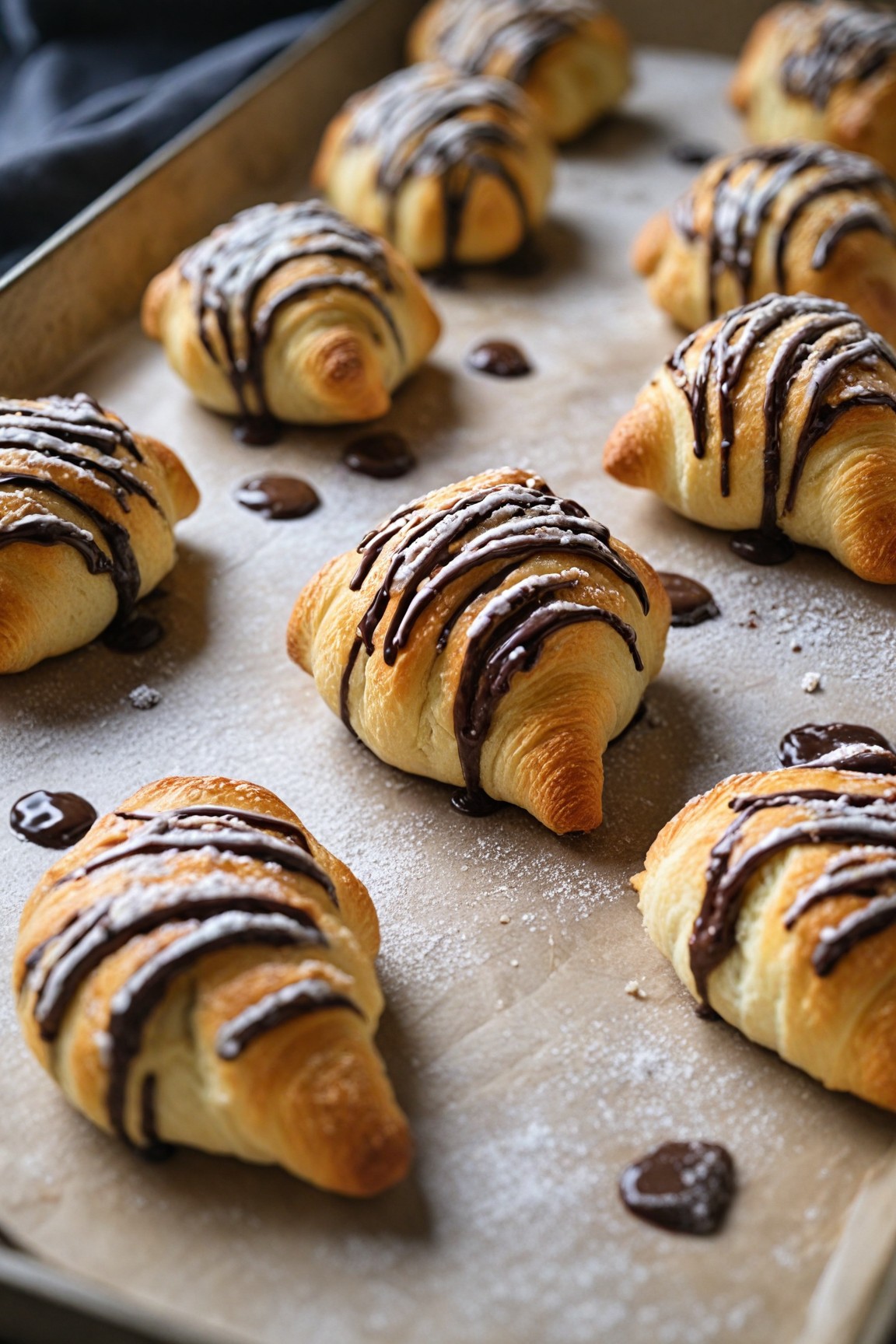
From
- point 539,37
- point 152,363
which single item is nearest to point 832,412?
point 152,363

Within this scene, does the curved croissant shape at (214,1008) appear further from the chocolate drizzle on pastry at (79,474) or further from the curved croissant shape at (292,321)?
the curved croissant shape at (292,321)

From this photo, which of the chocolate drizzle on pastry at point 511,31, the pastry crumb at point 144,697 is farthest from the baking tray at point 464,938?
the chocolate drizzle on pastry at point 511,31

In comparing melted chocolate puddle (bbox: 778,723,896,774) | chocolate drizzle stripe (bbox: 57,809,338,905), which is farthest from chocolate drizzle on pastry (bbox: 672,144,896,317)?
chocolate drizzle stripe (bbox: 57,809,338,905)

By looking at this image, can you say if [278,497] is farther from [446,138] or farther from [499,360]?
[446,138]

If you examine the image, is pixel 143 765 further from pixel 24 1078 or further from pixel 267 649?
pixel 24 1078

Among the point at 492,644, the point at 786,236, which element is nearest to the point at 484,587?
the point at 492,644

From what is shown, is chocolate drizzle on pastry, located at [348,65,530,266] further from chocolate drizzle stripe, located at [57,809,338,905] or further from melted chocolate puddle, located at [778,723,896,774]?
chocolate drizzle stripe, located at [57,809,338,905]
